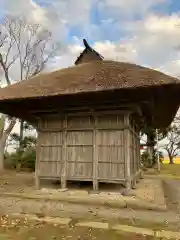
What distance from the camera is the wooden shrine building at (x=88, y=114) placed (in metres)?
6.94

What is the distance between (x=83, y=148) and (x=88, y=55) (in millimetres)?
5136

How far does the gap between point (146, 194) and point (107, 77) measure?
3.78 m

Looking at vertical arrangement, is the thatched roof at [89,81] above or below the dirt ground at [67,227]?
above

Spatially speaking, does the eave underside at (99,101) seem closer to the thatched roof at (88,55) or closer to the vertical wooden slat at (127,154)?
the vertical wooden slat at (127,154)

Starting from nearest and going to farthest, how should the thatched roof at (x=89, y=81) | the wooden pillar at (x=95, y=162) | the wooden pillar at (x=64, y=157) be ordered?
the thatched roof at (x=89, y=81) < the wooden pillar at (x=95, y=162) < the wooden pillar at (x=64, y=157)

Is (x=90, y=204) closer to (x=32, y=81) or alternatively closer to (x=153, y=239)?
(x=153, y=239)

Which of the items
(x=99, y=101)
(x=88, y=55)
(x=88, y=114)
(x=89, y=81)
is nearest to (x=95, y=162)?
(x=88, y=114)

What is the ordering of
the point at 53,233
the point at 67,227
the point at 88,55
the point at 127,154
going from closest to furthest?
1. the point at 53,233
2. the point at 67,227
3. the point at 127,154
4. the point at 88,55

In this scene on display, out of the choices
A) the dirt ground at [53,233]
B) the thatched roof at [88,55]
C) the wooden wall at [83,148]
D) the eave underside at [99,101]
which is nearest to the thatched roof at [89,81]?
the eave underside at [99,101]

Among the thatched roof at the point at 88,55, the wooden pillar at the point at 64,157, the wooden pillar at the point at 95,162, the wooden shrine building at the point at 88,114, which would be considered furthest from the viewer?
the thatched roof at the point at 88,55

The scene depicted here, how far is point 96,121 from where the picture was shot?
7699mm

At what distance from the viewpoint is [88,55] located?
11.1 meters

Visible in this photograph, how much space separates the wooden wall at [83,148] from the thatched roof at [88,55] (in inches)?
160

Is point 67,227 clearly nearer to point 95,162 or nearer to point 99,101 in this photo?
point 95,162
